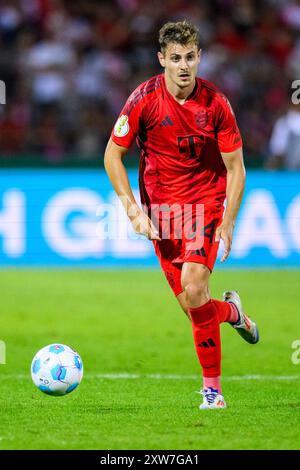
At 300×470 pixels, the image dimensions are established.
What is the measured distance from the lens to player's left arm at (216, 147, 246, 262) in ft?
21.5

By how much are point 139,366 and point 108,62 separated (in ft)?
31.5

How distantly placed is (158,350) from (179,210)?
2.73m

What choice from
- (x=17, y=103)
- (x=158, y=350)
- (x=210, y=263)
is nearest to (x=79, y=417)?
(x=210, y=263)

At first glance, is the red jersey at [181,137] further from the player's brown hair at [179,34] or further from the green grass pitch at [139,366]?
the green grass pitch at [139,366]

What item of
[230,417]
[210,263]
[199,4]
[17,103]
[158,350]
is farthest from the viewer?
[199,4]

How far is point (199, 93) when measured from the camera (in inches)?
267

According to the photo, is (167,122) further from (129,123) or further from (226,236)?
(226,236)

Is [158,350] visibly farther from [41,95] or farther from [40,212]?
[41,95]

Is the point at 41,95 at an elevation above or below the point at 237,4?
below

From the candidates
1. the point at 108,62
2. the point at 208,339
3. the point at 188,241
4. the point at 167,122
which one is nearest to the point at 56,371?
the point at 208,339

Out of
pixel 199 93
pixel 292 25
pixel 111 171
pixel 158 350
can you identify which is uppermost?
pixel 292 25

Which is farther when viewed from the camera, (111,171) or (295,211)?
(295,211)

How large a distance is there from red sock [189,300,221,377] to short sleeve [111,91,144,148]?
113 centimetres

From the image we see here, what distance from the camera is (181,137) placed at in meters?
6.79
